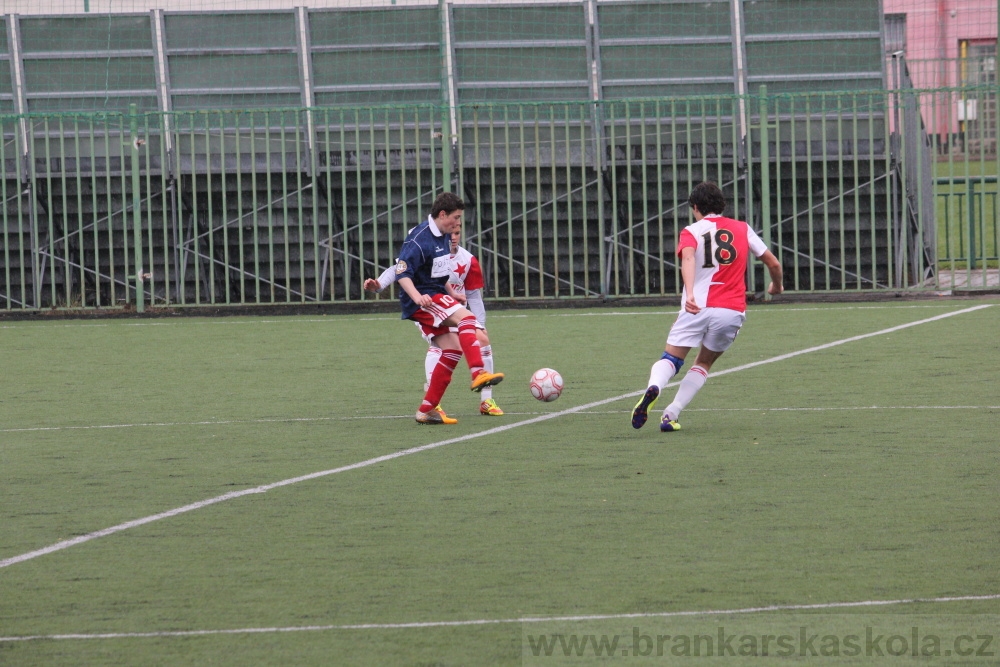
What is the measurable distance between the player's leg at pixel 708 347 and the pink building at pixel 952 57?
9.80 metres

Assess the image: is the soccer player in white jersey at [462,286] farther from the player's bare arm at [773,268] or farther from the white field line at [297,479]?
the player's bare arm at [773,268]

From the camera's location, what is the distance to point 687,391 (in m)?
8.91

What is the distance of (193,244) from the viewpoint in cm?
1931

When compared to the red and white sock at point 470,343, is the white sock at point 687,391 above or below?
below

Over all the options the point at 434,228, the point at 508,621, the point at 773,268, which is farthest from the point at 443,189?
the point at 508,621

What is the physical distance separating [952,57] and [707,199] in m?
13.7

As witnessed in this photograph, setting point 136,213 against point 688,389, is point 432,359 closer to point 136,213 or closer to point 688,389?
point 688,389

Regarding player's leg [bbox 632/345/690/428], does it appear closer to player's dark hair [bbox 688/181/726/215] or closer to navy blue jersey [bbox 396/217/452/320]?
player's dark hair [bbox 688/181/726/215]

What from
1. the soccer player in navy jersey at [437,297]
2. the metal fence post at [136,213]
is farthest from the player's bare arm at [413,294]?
the metal fence post at [136,213]

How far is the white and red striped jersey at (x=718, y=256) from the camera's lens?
29.3 feet

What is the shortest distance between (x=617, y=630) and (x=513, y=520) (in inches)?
67.0

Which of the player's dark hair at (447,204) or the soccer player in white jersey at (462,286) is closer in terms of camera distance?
the soccer player in white jersey at (462,286)

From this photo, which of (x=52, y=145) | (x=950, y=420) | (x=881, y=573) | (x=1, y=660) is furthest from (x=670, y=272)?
(x=1, y=660)

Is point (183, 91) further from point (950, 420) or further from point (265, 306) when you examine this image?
point (950, 420)
